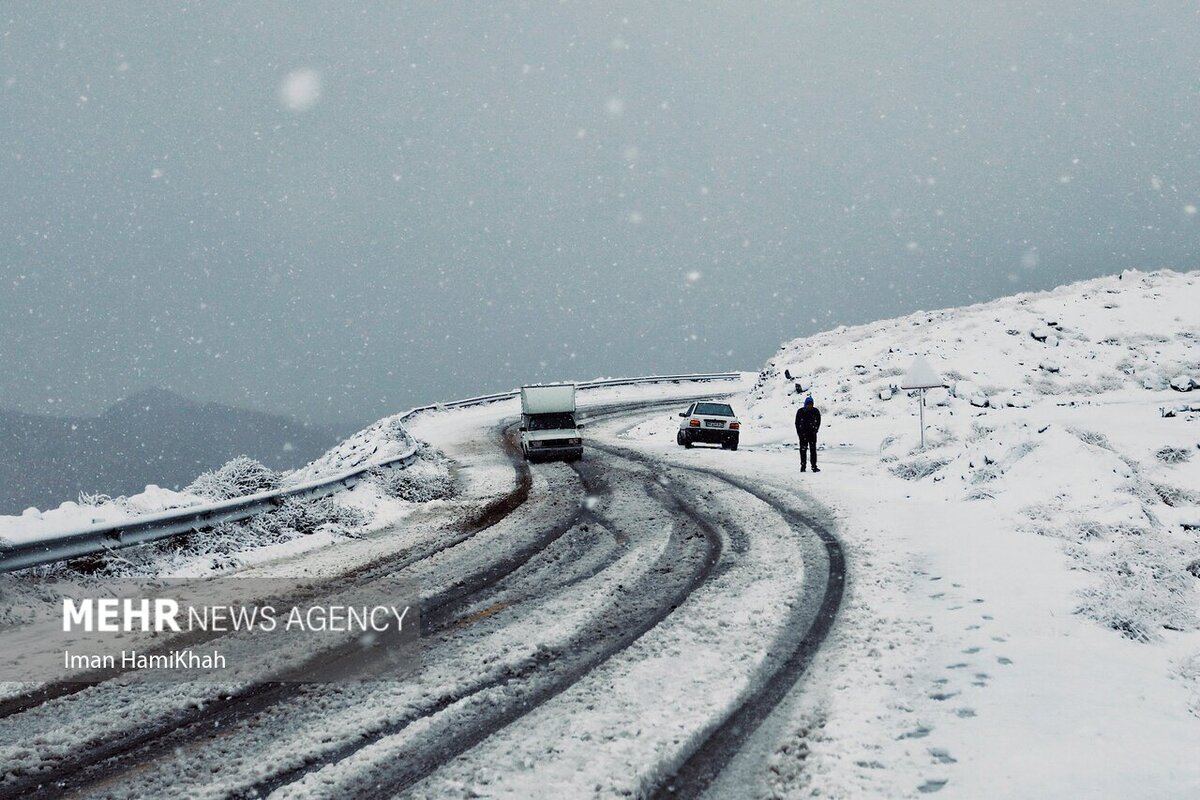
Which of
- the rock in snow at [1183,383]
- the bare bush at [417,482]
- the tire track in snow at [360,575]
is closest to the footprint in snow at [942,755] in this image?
the tire track in snow at [360,575]

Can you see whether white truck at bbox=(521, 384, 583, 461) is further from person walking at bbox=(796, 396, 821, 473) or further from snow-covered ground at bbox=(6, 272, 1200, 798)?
person walking at bbox=(796, 396, 821, 473)

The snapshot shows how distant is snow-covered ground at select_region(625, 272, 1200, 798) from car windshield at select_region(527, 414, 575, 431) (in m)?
3.64

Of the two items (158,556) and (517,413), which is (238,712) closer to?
(158,556)

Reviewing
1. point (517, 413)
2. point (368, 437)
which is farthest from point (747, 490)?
point (517, 413)

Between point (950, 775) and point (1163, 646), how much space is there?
3.12 metres

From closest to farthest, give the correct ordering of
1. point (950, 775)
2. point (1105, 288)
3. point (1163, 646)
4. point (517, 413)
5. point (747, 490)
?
point (950, 775) → point (1163, 646) → point (747, 490) → point (1105, 288) → point (517, 413)

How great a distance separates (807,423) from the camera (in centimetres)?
1716

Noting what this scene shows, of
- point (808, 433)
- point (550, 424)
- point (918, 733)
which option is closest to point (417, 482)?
point (550, 424)

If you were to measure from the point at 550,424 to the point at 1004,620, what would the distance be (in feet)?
52.8

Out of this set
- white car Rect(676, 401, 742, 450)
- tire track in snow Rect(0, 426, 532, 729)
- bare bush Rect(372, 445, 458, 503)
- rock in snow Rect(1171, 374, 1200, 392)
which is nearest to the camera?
tire track in snow Rect(0, 426, 532, 729)

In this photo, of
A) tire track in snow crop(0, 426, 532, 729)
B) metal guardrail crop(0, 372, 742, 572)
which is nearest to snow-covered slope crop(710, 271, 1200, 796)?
tire track in snow crop(0, 426, 532, 729)

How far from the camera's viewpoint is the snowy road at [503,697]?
12.4ft

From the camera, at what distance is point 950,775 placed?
3.72m

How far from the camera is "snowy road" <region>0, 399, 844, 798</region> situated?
378 cm
